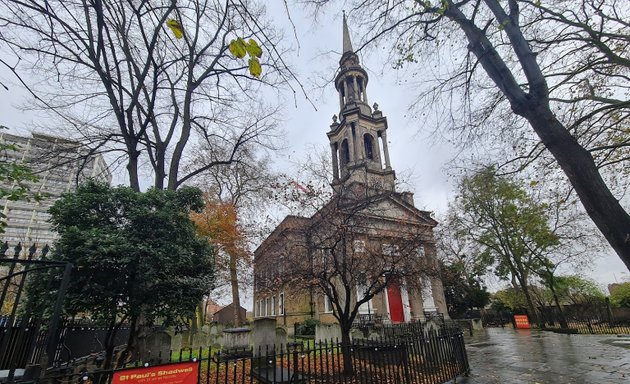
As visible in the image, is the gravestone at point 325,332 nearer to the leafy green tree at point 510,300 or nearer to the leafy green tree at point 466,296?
the leafy green tree at point 466,296

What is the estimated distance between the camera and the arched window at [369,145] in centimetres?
2986

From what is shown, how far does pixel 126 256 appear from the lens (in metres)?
5.69

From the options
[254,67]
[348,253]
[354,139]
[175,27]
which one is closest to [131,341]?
[348,253]

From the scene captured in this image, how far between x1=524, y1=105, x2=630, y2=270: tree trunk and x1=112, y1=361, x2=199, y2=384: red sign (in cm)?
559

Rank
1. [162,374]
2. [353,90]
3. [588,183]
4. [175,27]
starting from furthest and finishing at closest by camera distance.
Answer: [353,90], [588,183], [162,374], [175,27]

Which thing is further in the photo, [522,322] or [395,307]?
[522,322]

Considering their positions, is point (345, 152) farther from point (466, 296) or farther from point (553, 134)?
point (553, 134)

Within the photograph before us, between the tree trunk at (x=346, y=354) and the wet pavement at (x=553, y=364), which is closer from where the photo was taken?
the tree trunk at (x=346, y=354)

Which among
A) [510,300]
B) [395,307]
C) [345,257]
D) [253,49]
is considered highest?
[253,49]

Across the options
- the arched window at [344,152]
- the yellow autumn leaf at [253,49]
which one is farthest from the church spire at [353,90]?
the yellow autumn leaf at [253,49]

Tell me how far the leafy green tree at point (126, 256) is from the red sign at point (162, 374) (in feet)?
8.66

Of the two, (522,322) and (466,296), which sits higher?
(466,296)

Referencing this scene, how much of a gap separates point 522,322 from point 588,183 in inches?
954

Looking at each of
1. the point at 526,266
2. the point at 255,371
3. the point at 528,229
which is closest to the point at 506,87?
the point at 255,371
